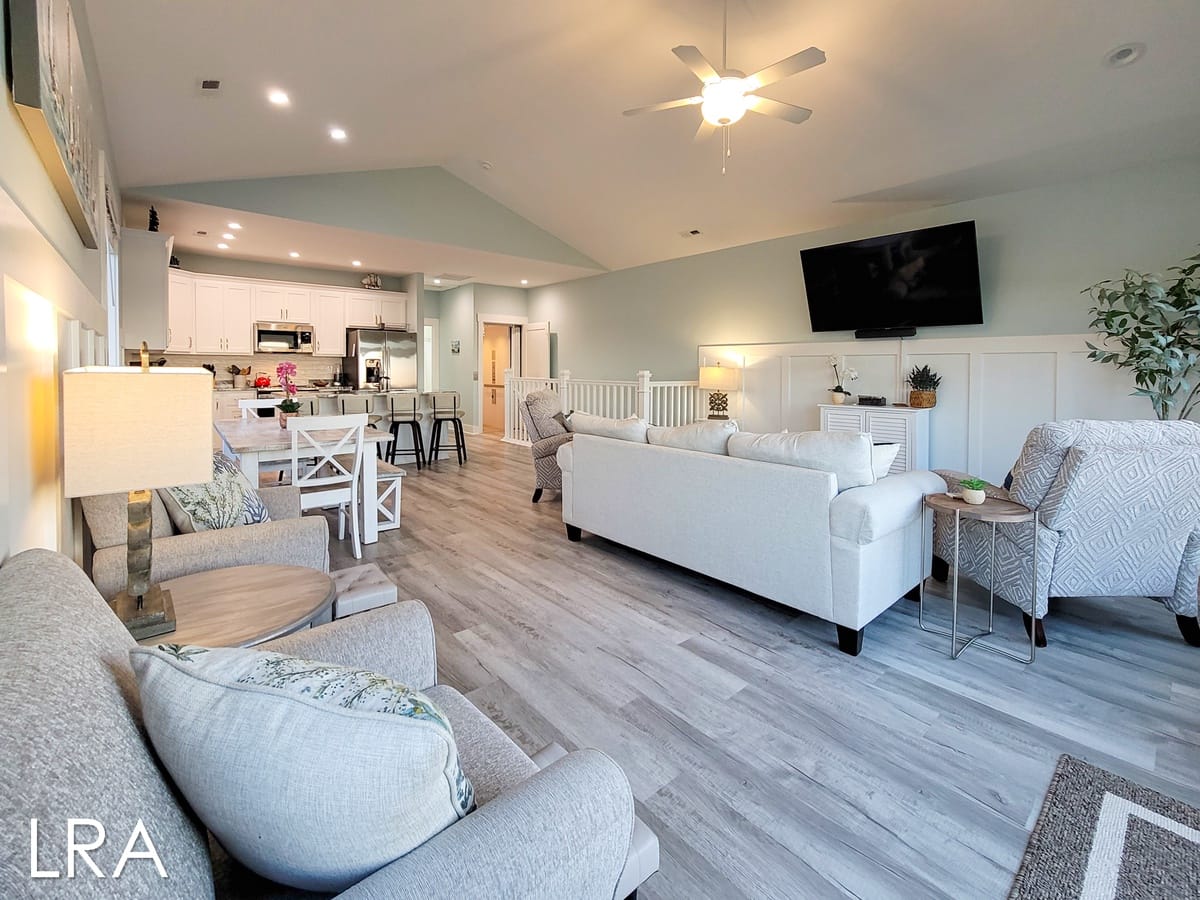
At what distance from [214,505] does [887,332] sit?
577 cm

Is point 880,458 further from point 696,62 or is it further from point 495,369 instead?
point 495,369

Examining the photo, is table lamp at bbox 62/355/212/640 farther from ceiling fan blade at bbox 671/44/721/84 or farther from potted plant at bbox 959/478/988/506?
potted plant at bbox 959/478/988/506

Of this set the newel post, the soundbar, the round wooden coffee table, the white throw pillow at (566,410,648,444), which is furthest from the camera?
the newel post

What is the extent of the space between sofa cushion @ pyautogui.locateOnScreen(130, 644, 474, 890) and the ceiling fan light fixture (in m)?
3.45

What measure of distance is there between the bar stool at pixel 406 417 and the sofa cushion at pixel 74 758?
6.73m

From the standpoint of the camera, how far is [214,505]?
2414mm

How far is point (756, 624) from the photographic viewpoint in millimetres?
2869

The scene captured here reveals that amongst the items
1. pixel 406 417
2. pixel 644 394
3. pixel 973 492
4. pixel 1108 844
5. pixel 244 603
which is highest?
pixel 644 394

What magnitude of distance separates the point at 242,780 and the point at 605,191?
6640 millimetres

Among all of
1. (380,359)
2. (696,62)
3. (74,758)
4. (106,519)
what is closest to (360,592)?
(106,519)

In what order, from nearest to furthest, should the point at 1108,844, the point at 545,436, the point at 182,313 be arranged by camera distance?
the point at 1108,844, the point at 545,436, the point at 182,313

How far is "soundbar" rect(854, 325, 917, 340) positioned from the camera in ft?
18.4

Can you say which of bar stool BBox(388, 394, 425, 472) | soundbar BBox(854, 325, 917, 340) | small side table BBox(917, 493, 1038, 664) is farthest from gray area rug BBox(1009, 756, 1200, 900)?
bar stool BBox(388, 394, 425, 472)

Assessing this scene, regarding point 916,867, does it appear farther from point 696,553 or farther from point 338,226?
point 338,226
